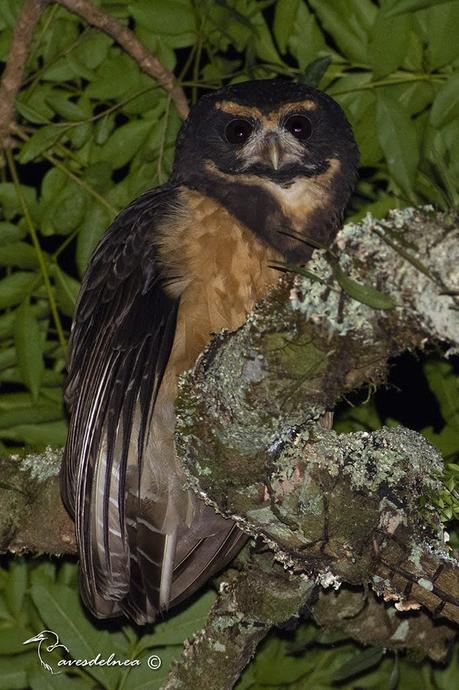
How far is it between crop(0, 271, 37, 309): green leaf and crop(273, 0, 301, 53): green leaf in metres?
1.31

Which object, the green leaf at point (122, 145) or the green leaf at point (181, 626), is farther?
the green leaf at point (122, 145)

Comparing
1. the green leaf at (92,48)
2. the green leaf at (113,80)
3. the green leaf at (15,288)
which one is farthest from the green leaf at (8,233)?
the green leaf at (92,48)

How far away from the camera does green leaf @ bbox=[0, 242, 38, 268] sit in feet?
14.2

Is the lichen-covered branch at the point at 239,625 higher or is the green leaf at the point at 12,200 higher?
the green leaf at the point at 12,200

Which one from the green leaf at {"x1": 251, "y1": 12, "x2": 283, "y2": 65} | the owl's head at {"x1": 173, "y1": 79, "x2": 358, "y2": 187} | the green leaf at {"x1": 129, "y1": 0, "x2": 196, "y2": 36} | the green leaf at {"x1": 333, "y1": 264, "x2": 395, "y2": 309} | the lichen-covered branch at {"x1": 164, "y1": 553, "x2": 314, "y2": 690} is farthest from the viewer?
the green leaf at {"x1": 251, "y1": 12, "x2": 283, "y2": 65}

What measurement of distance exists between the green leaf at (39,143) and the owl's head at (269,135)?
1.61 feet

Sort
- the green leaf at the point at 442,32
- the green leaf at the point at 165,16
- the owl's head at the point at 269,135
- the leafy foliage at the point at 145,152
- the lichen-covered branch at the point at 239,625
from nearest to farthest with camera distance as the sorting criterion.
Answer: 1. the lichen-covered branch at the point at 239,625
2. the green leaf at the point at 442,32
3. the leafy foliage at the point at 145,152
4. the green leaf at the point at 165,16
5. the owl's head at the point at 269,135

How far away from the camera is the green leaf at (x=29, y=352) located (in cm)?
418

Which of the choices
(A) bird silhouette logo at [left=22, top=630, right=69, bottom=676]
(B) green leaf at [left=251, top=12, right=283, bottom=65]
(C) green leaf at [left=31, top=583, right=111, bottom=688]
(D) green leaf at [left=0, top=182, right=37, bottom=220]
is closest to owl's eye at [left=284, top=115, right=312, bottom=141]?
(B) green leaf at [left=251, top=12, right=283, bottom=65]

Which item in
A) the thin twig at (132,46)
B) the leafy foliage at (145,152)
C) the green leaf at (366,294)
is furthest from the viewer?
the thin twig at (132,46)

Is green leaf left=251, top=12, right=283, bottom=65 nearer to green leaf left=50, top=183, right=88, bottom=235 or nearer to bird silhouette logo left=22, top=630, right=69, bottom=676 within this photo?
green leaf left=50, top=183, right=88, bottom=235

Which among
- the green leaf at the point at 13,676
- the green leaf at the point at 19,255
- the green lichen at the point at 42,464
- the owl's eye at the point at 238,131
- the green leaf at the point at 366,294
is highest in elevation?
the green leaf at the point at 366,294

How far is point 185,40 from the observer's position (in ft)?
14.5

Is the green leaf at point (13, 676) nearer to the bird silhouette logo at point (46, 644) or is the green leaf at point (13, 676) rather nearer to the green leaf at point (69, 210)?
the bird silhouette logo at point (46, 644)
